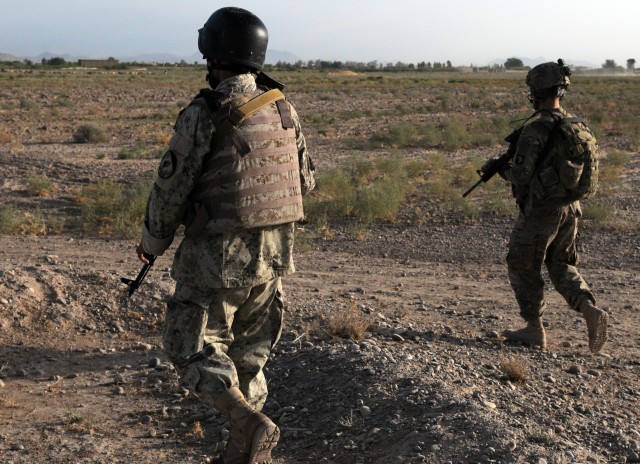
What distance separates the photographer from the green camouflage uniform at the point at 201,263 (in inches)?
127

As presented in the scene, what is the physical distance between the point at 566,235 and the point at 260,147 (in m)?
2.92

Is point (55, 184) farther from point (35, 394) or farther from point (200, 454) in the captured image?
point (200, 454)

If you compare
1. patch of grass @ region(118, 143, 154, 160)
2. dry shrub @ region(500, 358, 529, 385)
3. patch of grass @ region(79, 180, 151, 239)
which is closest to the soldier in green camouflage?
dry shrub @ region(500, 358, 529, 385)

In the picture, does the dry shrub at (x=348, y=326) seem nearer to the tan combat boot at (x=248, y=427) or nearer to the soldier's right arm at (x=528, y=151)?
the soldier's right arm at (x=528, y=151)

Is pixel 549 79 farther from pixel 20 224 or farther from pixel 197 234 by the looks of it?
pixel 20 224

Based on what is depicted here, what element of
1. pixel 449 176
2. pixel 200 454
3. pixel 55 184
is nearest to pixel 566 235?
pixel 200 454

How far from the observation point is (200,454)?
164 inches

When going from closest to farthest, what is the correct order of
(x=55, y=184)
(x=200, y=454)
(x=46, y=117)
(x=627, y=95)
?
(x=200, y=454)
(x=55, y=184)
(x=46, y=117)
(x=627, y=95)

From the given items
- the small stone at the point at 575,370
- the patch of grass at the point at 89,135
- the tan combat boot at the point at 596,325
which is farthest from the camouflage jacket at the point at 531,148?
the patch of grass at the point at 89,135

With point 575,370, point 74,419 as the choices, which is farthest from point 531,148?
point 74,419

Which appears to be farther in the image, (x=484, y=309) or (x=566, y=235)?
(x=484, y=309)

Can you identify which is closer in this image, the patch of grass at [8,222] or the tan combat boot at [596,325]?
the tan combat boot at [596,325]

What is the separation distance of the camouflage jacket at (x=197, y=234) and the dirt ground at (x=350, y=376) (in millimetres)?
1152

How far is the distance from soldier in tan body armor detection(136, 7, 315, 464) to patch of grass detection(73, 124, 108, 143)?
17227 mm
